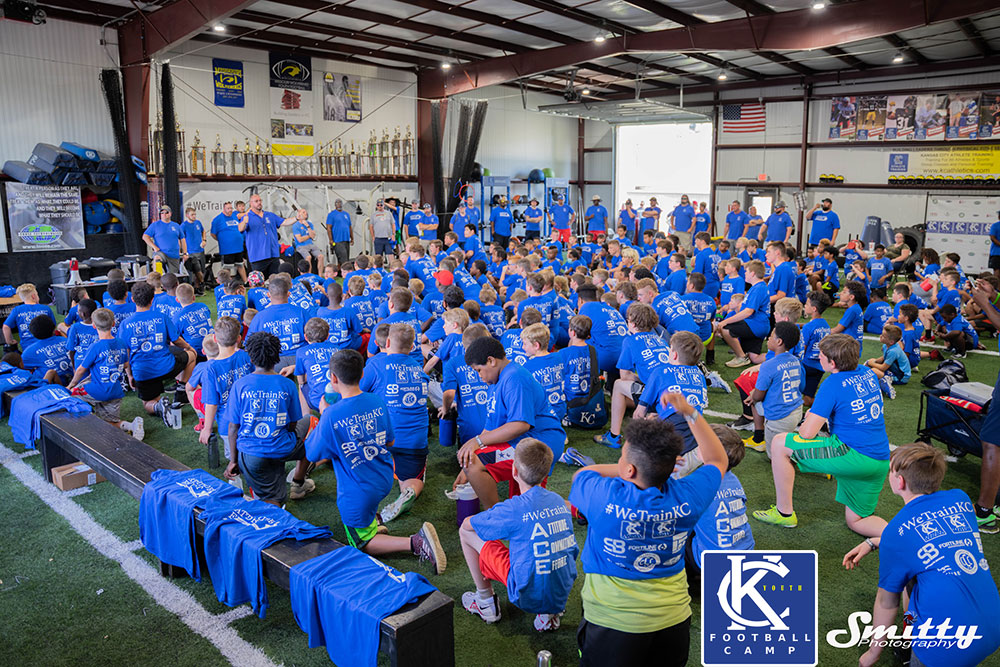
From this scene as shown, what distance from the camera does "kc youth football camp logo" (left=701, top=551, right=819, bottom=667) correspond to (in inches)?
113

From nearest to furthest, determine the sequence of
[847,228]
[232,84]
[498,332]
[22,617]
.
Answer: [22,617] < [498,332] < [232,84] < [847,228]

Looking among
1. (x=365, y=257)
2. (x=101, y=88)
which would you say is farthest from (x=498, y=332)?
(x=101, y=88)

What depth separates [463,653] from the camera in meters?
3.56

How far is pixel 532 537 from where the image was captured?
3332mm

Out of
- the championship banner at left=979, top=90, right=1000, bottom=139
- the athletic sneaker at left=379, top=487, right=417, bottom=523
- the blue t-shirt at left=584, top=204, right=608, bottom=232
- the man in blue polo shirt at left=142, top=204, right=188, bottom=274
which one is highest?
the championship banner at left=979, top=90, right=1000, bottom=139

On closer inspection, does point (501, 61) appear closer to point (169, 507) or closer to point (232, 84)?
point (232, 84)

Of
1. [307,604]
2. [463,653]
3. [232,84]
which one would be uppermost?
[232,84]

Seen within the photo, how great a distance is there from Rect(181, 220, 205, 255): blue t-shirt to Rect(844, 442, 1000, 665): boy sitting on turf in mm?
14026

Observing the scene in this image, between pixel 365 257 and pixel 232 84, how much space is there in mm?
9620

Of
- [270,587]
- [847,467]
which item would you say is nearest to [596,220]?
[847,467]

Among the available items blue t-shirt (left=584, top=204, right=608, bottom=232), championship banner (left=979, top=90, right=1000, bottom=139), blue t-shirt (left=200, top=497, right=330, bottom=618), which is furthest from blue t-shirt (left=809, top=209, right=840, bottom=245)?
blue t-shirt (left=200, top=497, right=330, bottom=618)

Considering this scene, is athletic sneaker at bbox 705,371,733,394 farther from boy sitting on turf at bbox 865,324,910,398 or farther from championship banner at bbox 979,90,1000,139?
championship banner at bbox 979,90,1000,139

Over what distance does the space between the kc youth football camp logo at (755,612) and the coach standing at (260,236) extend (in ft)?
36.8

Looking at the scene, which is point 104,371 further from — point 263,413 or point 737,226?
point 737,226
